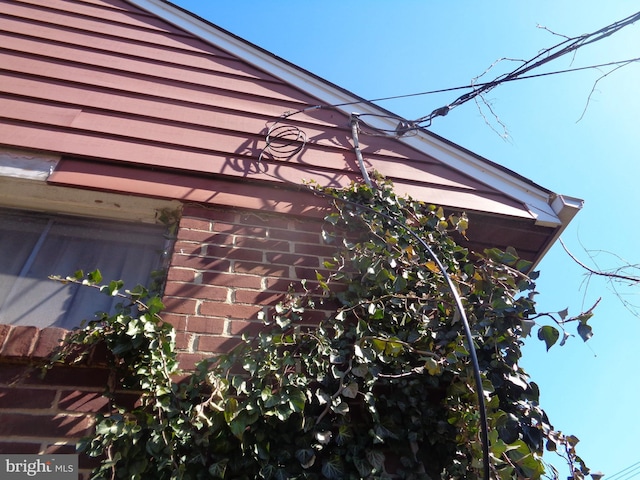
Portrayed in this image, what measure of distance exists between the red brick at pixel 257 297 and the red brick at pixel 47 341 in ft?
2.30

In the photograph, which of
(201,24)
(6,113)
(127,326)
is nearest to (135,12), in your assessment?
(201,24)

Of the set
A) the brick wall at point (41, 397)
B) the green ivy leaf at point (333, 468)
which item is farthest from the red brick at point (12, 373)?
the green ivy leaf at point (333, 468)

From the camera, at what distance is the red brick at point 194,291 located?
2.26m

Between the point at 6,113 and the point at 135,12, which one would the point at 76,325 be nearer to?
the point at 6,113

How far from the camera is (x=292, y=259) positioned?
2.52 m

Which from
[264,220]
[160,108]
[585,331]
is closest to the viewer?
[585,331]

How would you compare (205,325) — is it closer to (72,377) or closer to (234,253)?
(234,253)

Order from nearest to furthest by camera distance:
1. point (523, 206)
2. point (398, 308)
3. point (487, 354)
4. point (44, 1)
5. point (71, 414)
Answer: point (71, 414) → point (487, 354) → point (398, 308) → point (523, 206) → point (44, 1)

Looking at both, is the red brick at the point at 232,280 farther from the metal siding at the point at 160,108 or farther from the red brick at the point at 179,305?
the metal siding at the point at 160,108

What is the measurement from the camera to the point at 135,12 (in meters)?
3.82

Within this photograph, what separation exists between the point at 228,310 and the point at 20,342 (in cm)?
77

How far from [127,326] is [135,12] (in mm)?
2820

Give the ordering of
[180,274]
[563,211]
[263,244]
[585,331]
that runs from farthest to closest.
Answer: [563,211]
[263,244]
[180,274]
[585,331]

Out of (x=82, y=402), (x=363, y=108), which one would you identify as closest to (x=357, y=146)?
(x=363, y=108)
